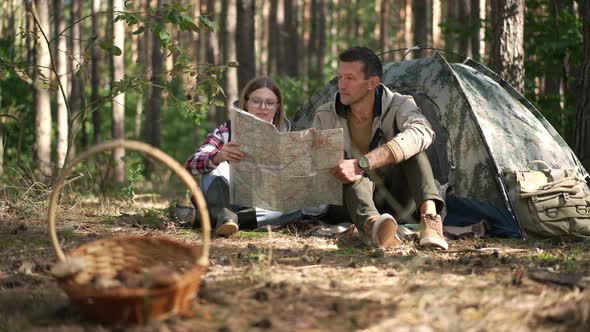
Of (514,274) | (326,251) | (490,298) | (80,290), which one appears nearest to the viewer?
(80,290)

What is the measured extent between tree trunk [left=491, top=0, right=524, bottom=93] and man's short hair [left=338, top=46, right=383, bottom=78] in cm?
205

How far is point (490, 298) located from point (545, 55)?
5.35 m

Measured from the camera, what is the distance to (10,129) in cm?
851

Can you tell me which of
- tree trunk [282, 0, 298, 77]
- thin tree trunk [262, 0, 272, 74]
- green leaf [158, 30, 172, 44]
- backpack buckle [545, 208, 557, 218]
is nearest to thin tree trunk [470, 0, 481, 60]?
backpack buckle [545, 208, 557, 218]

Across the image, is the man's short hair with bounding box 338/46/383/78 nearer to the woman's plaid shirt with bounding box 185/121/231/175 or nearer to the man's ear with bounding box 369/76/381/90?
the man's ear with bounding box 369/76/381/90

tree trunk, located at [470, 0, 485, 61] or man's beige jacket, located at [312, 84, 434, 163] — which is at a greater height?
tree trunk, located at [470, 0, 485, 61]

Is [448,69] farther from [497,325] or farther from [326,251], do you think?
[497,325]

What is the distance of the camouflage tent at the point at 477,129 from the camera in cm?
501

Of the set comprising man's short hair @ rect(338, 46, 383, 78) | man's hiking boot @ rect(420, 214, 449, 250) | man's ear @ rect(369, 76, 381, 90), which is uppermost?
man's short hair @ rect(338, 46, 383, 78)

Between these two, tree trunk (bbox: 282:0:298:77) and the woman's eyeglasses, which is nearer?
the woman's eyeglasses

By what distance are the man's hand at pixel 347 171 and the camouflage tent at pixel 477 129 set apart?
3.64ft

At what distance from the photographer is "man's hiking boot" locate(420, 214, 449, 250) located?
4168 millimetres

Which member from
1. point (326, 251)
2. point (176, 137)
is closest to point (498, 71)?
point (326, 251)

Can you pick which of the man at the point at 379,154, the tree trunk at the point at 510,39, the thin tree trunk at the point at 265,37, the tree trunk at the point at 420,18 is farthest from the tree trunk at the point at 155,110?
the thin tree trunk at the point at 265,37
